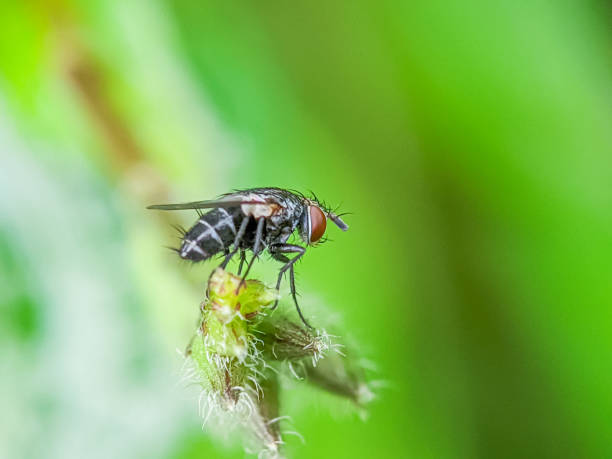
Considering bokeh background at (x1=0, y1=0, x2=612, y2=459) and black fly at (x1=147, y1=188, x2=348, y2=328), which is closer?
black fly at (x1=147, y1=188, x2=348, y2=328)

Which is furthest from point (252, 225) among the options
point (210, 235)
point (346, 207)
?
point (346, 207)

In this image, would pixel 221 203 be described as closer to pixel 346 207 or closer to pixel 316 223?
pixel 316 223

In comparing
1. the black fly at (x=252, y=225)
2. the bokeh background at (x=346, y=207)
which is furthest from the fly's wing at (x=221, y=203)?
the bokeh background at (x=346, y=207)

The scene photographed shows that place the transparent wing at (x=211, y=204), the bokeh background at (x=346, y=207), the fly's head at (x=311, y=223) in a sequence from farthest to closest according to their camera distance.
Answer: the bokeh background at (x=346, y=207) → the fly's head at (x=311, y=223) → the transparent wing at (x=211, y=204)

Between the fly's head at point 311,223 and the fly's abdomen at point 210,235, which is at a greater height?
the fly's head at point 311,223

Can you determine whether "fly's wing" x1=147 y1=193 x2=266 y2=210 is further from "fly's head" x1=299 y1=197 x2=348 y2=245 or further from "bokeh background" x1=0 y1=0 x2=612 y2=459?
"bokeh background" x1=0 y1=0 x2=612 y2=459

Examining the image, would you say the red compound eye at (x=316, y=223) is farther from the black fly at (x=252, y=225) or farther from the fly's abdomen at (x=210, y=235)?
the fly's abdomen at (x=210, y=235)

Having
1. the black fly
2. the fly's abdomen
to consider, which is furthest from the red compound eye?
the fly's abdomen
